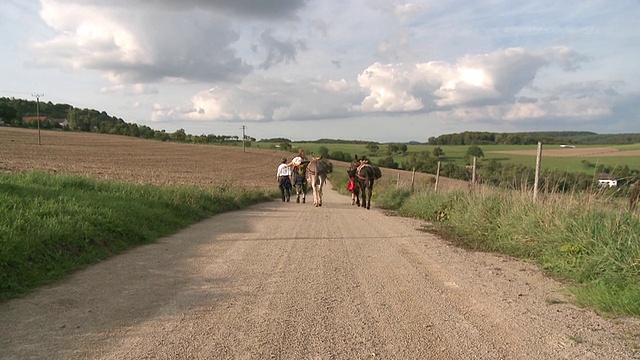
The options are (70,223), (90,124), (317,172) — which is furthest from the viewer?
(90,124)

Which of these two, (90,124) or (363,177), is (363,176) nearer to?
(363,177)

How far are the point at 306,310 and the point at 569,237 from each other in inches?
179

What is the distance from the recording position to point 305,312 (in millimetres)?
5109

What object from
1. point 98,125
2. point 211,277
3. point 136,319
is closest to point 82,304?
point 136,319

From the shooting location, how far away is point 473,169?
15070 millimetres

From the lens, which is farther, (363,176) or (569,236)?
(363,176)

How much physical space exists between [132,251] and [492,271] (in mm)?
5951

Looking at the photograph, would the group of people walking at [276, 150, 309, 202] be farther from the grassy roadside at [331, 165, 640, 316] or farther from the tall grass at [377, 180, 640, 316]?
the tall grass at [377, 180, 640, 316]

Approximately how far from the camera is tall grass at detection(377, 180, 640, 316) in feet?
18.9

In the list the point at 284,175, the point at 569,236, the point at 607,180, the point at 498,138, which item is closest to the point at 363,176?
the point at 284,175

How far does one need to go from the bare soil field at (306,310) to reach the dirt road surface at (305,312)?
16mm

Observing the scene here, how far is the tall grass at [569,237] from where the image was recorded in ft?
18.9

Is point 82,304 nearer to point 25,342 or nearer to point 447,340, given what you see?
point 25,342

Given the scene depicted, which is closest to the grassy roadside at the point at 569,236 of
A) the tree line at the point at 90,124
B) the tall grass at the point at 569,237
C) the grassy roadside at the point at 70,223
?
the tall grass at the point at 569,237
